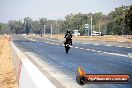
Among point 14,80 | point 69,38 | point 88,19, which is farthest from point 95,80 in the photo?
point 88,19

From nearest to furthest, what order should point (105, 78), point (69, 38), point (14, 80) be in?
point (105, 78)
point (14, 80)
point (69, 38)

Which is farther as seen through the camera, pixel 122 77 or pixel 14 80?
pixel 14 80

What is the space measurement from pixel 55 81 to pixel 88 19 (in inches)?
7141

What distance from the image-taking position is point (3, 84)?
13.0 m

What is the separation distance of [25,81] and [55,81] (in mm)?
3394

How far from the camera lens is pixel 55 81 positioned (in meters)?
12.1

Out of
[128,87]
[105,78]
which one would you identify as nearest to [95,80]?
[105,78]

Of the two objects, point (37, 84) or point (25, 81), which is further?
point (25, 81)

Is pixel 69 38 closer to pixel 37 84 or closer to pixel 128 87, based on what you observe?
pixel 128 87

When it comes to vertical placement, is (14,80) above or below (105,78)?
below

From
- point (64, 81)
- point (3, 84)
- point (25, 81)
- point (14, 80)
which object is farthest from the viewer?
point (14, 80)

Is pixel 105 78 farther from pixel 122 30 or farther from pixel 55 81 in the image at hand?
pixel 122 30

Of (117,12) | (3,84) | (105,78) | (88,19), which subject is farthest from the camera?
(88,19)

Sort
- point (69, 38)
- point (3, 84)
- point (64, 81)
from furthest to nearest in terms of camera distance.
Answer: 1. point (69, 38)
2. point (3, 84)
3. point (64, 81)
